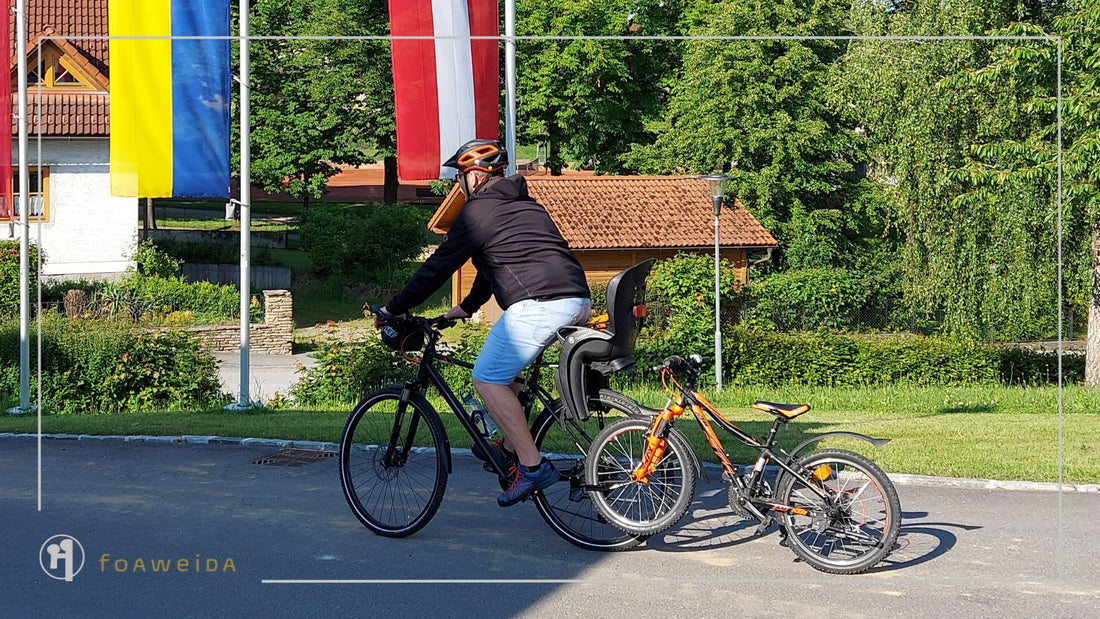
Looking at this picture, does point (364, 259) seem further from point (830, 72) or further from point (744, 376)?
point (744, 376)

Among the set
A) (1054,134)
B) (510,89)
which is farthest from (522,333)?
(1054,134)

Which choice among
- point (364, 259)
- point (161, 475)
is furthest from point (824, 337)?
point (364, 259)

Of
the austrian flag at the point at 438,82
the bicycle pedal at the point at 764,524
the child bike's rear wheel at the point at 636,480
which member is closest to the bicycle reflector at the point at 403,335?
the child bike's rear wheel at the point at 636,480

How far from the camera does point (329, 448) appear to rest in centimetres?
1009

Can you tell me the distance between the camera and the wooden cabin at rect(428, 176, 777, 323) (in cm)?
3600

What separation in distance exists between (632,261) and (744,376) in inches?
433

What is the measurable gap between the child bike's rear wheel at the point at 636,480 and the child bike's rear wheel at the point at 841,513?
533 millimetres

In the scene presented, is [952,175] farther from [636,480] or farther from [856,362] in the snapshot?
[636,480]

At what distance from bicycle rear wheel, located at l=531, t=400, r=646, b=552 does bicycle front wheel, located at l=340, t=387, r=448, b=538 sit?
0.59 m

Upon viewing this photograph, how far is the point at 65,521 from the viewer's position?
7586mm

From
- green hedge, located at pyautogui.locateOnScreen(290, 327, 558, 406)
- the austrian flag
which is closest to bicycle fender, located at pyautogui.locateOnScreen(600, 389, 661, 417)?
the austrian flag

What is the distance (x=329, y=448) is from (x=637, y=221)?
27.4 meters

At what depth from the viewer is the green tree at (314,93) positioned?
2078 inches

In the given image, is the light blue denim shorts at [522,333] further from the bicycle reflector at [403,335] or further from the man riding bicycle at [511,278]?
the bicycle reflector at [403,335]
